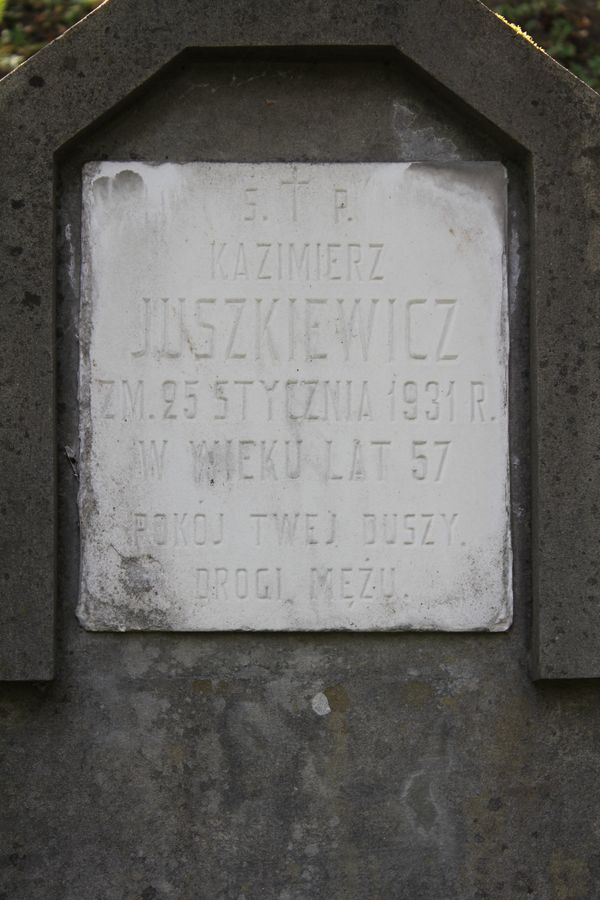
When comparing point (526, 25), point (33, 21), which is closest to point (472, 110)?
point (526, 25)

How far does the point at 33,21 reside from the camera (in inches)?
285

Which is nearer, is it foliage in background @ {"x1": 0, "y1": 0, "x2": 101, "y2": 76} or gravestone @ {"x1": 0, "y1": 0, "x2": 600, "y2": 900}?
gravestone @ {"x1": 0, "y1": 0, "x2": 600, "y2": 900}

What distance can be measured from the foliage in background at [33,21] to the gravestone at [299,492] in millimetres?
3592

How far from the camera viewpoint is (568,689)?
381 cm

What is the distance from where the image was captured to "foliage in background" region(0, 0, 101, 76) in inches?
277

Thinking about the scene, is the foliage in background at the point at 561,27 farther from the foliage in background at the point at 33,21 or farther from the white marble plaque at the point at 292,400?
the white marble plaque at the point at 292,400

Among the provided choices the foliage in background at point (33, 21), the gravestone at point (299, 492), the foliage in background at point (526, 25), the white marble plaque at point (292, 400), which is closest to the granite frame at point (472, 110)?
the gravestone at point (299, 492)

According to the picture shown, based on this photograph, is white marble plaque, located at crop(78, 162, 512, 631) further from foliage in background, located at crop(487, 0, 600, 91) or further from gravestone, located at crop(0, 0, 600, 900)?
foliage in background, located at crop(487, 0, 600, 91)

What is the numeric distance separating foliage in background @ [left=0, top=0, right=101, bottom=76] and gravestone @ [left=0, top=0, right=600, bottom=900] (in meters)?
3.59

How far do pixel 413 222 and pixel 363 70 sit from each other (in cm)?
57

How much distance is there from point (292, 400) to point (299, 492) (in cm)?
31

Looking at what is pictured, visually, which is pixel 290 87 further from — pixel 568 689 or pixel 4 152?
pixel 568 689

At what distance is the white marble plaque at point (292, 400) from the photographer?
3781 millimetres

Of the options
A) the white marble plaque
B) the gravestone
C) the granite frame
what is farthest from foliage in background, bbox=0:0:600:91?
the white marble plaque
